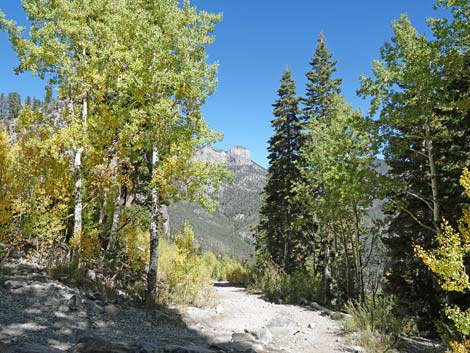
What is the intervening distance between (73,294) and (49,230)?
2.46m

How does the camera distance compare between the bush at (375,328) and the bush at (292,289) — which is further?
the bush at (292,289)

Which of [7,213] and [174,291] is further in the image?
[174,291]

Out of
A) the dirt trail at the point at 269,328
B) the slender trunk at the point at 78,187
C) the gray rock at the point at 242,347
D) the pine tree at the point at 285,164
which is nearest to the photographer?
the gray rock at the point at 242,347

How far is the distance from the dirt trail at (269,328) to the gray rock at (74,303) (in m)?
2.84

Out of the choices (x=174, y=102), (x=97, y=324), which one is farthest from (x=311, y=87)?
(x=97, y=324)

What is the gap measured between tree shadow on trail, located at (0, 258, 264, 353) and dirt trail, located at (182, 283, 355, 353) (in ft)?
2.30

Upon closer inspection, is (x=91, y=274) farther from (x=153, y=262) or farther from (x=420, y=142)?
(x=420, y=142)

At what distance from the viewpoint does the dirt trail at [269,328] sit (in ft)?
26.4

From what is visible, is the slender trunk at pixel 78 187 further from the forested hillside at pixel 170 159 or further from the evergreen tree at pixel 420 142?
the evergreen tree at pixel 420 142

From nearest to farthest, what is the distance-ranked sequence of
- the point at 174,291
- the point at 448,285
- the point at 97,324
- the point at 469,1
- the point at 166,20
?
the point at 448,285 → the point at 97,324 → the point at 469,1 → the point at 166,20 → the point at 174,291

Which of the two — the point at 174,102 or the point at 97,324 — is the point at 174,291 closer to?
the point at 97,324

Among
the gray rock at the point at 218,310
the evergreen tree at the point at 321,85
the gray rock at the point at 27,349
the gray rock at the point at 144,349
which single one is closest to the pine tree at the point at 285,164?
the evergreen tree at the point at 321,85

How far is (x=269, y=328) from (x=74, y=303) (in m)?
4.77

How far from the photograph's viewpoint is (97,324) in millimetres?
6445
